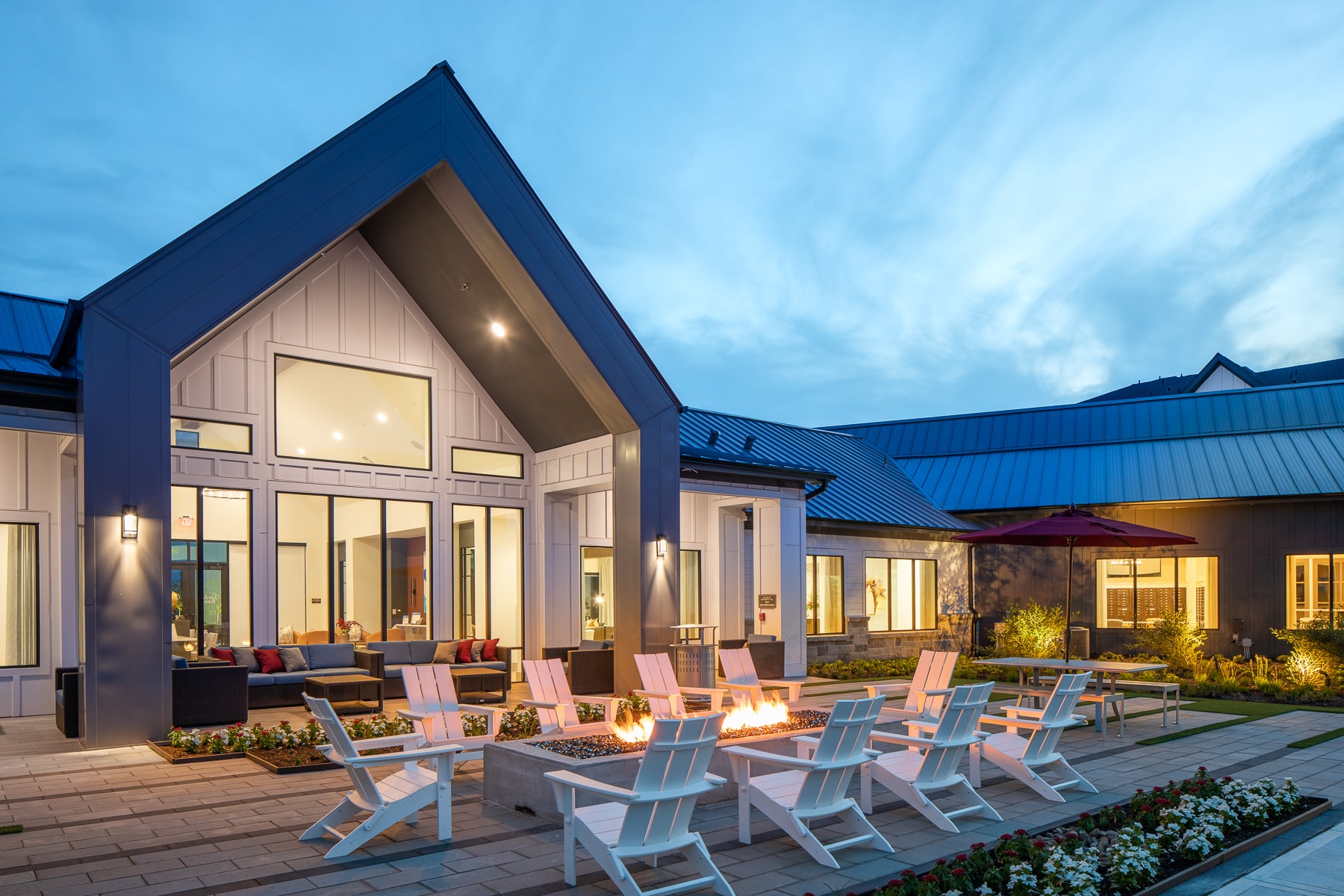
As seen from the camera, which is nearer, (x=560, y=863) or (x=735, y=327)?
(x=560, y=863)

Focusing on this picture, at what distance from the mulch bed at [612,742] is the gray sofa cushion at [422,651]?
22.0 ft

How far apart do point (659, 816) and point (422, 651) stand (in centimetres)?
992

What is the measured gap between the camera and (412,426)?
15.2 metres

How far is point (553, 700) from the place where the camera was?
9.37 metres

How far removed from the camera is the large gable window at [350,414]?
14.1m

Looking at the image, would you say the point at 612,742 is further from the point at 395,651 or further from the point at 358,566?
the point at 358,566

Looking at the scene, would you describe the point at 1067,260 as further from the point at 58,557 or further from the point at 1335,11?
the point at 58,557

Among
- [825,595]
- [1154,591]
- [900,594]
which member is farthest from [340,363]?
[1154,591]

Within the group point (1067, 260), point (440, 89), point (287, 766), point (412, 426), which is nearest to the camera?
point (287, 766)

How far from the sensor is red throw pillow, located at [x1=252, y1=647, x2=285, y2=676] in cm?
1288

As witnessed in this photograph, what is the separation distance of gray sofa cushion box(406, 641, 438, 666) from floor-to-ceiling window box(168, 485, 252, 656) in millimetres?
2265

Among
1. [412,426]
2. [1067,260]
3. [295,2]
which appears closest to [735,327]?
[1067,260]

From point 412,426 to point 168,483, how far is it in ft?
16.2

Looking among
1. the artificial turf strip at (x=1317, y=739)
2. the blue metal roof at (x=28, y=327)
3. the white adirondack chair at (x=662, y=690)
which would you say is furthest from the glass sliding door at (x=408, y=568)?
the artificial turf strip at (x=1317, y=739)
